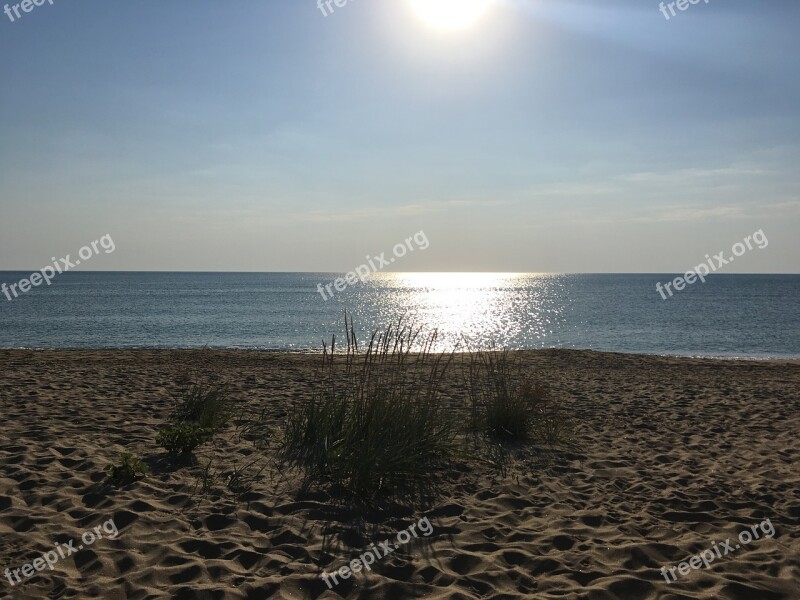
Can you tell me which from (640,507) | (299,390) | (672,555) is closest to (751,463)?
(640,507)

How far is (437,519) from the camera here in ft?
17.3

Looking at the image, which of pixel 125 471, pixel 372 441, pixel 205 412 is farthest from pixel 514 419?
pixel 125 471

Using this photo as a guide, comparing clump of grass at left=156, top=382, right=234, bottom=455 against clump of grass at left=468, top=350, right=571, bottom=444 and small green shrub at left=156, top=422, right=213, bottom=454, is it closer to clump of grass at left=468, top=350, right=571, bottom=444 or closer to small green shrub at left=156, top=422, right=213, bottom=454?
small green shrub at left=156, top=422, right=213, bottom=454

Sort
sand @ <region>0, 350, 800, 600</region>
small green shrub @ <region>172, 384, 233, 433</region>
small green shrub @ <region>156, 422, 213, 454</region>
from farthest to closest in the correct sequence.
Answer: small green shrub @ <region>172, 384, 233, 433</region>, small green shrub @ <region>156, 422, 213, 454</region>, sand @ <region>0, 350, 800, 600</region>

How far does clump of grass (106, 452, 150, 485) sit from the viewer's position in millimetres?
5758

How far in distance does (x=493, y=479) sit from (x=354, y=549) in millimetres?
2206

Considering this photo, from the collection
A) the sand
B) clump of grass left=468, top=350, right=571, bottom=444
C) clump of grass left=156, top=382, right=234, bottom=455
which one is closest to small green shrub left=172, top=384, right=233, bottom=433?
clump of grass left=156, top=382, right=234, bottom=455

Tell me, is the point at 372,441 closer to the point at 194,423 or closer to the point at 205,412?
the point at 194,423

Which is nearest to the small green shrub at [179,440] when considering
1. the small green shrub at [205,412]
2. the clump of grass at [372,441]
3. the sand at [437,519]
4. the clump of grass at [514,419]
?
the sand at [437,519]

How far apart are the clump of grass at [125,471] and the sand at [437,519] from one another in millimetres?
152

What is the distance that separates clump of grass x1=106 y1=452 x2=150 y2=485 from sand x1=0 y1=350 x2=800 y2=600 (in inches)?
6.0

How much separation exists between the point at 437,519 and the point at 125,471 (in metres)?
3.00

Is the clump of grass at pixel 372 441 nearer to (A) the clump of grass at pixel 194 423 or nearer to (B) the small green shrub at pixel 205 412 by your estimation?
(A) the clump of grass at pixel 194 423

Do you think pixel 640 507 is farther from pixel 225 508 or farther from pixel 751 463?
pixel 225 508
